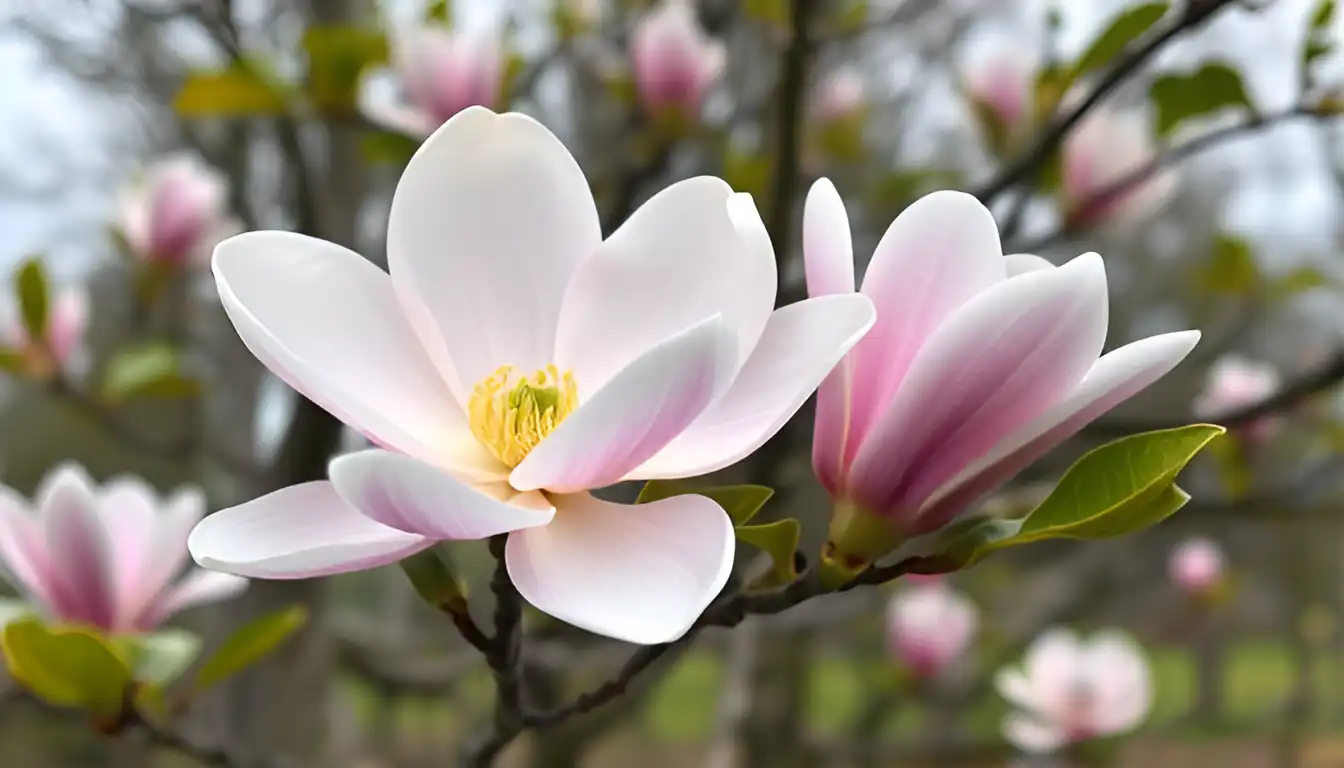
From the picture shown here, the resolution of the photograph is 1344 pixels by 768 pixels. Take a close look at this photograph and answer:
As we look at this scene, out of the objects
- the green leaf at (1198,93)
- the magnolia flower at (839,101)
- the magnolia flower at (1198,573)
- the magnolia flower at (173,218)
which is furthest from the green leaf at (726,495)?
the magnolia flower at (1198,573)

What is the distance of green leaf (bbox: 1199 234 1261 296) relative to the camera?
1.28 m

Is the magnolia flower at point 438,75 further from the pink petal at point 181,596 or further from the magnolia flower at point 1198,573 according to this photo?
the magnolia flower at point 1198,573

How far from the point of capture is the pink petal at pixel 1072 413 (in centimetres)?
27

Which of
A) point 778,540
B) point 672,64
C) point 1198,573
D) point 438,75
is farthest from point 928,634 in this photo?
point 778,540

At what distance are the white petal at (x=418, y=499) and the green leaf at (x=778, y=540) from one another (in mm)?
87

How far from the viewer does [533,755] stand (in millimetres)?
1288

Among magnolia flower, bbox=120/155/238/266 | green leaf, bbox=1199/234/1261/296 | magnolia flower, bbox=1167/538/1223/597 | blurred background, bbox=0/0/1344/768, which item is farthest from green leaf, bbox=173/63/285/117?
magnolia flower, bbox=1167/538/1223/597

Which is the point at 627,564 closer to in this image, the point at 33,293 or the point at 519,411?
the point at 519,411

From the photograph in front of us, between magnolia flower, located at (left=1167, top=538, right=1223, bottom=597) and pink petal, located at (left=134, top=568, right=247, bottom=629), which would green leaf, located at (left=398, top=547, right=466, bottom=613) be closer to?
pink petal, located at (left=134, top=568, right=247, bottom=629)

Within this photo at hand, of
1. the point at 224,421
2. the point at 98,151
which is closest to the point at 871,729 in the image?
the point at 224,421

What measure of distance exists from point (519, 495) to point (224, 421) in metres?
1.73

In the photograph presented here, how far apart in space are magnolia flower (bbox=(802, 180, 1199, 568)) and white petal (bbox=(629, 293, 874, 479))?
2cm

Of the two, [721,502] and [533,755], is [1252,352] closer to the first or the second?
[533,755]

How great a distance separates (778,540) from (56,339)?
104 centimetres
